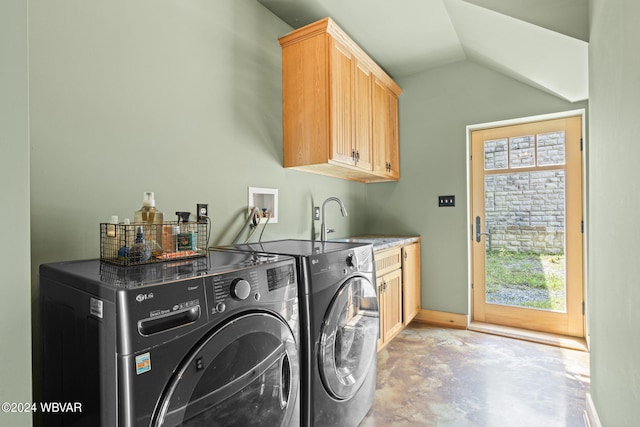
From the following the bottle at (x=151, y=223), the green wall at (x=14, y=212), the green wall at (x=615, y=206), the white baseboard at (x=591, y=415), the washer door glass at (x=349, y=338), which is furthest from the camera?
the white baseboard at (x=591, y=415)

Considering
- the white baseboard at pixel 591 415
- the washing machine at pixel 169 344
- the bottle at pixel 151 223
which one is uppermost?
the bottle at pixel 151 223

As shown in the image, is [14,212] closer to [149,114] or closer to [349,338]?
[149,114]

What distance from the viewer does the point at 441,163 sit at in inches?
130

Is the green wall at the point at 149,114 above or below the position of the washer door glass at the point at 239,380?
above

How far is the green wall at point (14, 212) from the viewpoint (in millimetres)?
662

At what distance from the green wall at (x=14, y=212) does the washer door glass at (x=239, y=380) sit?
316mm

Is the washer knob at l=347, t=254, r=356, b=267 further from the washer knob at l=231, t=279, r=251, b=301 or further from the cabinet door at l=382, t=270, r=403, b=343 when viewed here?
the cabinet door at l=382, t=270, r=403, b=343

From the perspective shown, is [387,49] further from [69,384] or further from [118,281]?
[69,384]

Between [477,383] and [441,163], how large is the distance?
2019 mm

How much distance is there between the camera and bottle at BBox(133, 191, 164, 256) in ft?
4.20

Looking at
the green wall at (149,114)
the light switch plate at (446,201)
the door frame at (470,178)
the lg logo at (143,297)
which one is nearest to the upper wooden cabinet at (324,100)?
the green wall at (149,114)

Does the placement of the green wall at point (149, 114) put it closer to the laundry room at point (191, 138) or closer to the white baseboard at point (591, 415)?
the laundry room at point (191, 138)

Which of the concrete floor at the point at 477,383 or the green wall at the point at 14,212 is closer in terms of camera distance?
the green wall at the point at 14,212

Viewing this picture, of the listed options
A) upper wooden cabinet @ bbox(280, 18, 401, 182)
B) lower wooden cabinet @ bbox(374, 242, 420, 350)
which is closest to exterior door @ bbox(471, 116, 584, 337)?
lower wooden cabinet @ bbox(374, 242, 420, 350)
